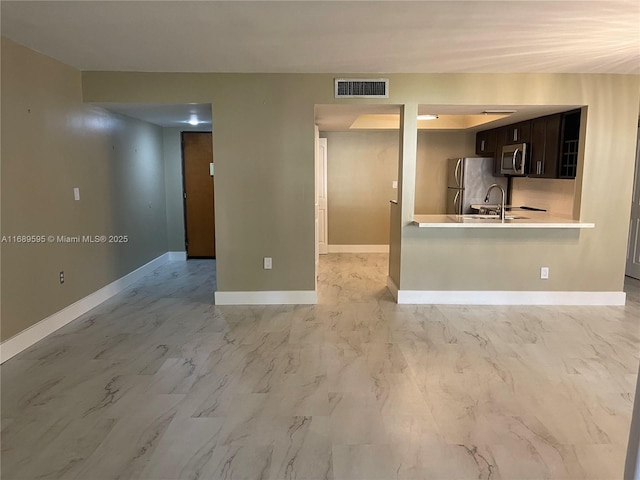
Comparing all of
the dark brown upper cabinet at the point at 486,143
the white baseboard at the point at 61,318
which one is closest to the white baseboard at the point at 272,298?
the white baseboard at the point at 61,318

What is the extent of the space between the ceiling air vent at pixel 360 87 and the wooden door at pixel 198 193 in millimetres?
3053

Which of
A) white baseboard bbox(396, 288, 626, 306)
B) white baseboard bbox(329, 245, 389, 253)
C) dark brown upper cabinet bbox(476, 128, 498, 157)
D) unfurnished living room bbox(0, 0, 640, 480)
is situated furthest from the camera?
white baseboard bbox(329, 245, 389, 253)

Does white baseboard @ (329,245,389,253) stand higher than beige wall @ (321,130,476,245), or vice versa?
beige wall @ (321,130,476,245)

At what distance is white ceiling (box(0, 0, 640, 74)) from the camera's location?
2.62 m

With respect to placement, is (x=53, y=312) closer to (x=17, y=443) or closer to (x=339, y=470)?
(x=17, y=443)

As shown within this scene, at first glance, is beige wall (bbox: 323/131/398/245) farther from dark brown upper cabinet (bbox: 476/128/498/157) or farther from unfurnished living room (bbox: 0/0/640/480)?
dark brown upper cabinet (bbox: 476/128/498/157)

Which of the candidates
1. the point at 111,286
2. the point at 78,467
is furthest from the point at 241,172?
the point at 78,467

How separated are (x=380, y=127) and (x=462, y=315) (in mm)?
3406

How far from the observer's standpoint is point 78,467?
217cm

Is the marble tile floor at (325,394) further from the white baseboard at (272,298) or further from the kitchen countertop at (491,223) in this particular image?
the kitchen countertop at (491,223)

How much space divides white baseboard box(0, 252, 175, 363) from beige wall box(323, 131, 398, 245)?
3.25 metres

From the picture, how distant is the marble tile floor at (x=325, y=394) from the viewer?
2.22 metres

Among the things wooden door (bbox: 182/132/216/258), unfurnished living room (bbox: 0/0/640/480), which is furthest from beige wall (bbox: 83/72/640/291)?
wooden door (bbox: 182/132/216/258)

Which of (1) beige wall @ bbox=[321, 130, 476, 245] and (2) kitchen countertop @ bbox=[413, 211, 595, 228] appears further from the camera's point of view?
(1) beige wall @ bbox=[321, 130, 476, 245]
